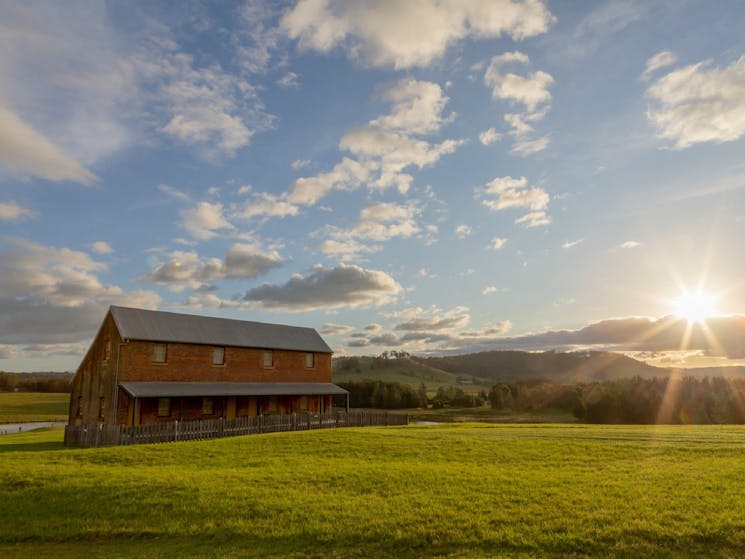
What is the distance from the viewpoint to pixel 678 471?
15.9 m

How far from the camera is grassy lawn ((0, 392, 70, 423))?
65.9 m

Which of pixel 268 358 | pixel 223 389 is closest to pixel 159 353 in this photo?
pixel 223 389

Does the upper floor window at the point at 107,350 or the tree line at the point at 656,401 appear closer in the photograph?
the upper floor window at the point at 107,350

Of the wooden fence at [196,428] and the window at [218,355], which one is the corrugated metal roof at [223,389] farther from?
the wooden fence at [196,428]

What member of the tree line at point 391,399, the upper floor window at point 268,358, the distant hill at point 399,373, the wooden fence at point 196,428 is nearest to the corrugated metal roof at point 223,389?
the upper floor window at point 268,358

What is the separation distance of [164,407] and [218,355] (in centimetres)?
593

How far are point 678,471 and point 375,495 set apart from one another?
31.0ft

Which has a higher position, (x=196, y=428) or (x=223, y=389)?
(x=223, y=389)

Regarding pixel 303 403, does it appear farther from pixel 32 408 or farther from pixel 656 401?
pixel 32 408

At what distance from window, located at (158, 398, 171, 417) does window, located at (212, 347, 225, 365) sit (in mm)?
4864

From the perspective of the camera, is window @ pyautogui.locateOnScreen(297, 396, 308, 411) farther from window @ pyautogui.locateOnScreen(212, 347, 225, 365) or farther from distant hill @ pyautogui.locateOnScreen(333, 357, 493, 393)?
distant hill @ pyautogui.locateOnScreen(333, 357, 493, 393)

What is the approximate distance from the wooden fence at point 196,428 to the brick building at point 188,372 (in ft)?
14.3

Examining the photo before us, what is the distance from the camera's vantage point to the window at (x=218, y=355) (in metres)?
40.7

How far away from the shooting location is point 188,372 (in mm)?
38812
